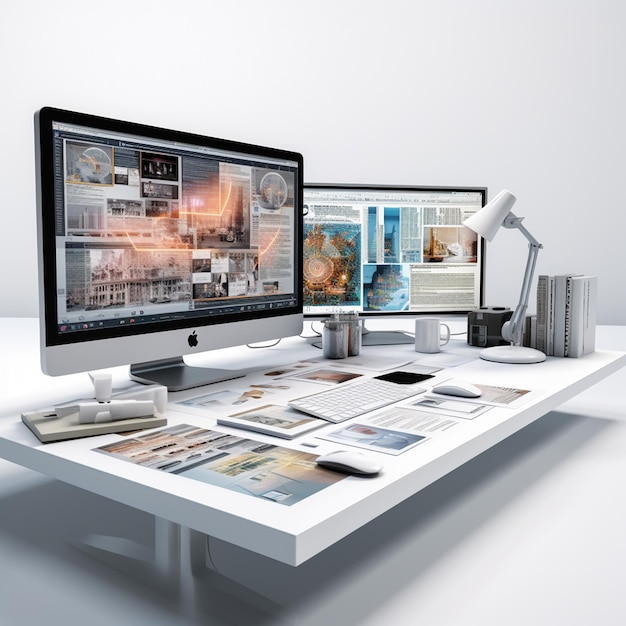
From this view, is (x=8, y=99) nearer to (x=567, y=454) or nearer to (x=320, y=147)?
(x=320, y=147)

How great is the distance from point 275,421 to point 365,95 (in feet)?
14.5

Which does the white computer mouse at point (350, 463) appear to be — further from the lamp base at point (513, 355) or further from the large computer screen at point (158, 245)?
the lamp base at point (513, 355)

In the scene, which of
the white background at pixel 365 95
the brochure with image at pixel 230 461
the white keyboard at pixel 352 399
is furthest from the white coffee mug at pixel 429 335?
the white background at pixel 365 95

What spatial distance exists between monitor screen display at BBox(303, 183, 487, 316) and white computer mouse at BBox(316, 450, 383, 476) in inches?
46.4

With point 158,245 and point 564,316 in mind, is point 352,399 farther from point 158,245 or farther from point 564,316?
point 564,316

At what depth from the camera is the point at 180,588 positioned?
3.93 feet

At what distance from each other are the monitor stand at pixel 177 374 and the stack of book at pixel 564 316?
939 mm

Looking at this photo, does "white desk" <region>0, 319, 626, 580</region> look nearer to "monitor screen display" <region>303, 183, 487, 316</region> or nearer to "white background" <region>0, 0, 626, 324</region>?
"monitor screen display" <region>303, 183, 487, 316</region>

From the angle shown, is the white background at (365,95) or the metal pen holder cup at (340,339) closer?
the metal pen holder cup at (340,339)

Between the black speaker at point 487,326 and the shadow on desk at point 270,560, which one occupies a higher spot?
the black speaker at point 487,326

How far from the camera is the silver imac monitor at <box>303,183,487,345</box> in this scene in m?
2.20

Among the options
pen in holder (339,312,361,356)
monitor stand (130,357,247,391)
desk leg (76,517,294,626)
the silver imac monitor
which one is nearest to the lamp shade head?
the silver imac monitor

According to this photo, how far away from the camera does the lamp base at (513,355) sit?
1938 millimetres

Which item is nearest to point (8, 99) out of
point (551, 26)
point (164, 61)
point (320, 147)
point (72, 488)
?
point (164, 61)
